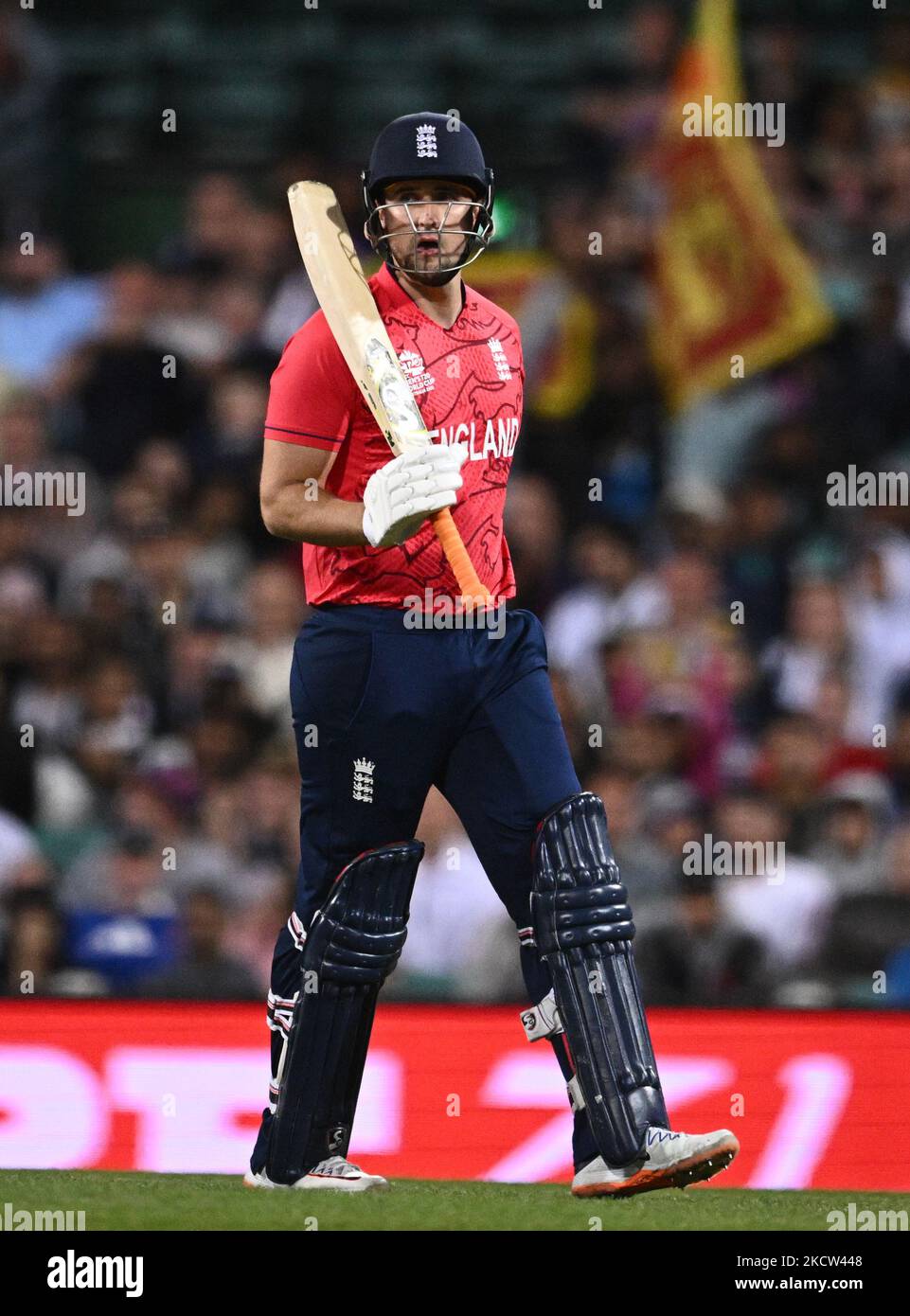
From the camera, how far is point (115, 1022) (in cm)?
543

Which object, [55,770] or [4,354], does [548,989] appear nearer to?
[55,770]

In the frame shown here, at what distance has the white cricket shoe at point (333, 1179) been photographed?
4586 mm

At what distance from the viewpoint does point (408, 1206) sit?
4430 mm

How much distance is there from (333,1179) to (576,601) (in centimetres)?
384

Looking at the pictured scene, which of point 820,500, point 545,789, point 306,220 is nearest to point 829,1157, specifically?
point 545,789

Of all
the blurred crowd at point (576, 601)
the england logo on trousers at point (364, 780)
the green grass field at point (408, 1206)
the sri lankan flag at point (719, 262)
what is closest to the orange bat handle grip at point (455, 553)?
the england logo on trousers at point (364, 780)

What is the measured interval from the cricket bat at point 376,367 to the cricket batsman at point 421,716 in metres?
0.05

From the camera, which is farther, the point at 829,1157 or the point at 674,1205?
the point at 829,1157

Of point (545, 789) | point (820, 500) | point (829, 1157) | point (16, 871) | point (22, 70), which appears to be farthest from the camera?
point (22, 70)

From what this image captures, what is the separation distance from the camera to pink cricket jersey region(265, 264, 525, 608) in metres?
4.42

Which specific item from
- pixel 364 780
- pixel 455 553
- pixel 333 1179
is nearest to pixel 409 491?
pixel 455 553

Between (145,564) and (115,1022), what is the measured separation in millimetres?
3020

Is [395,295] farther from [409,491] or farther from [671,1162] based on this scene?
[671,1162]

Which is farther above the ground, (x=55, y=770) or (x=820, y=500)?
(x=820, y=500)
